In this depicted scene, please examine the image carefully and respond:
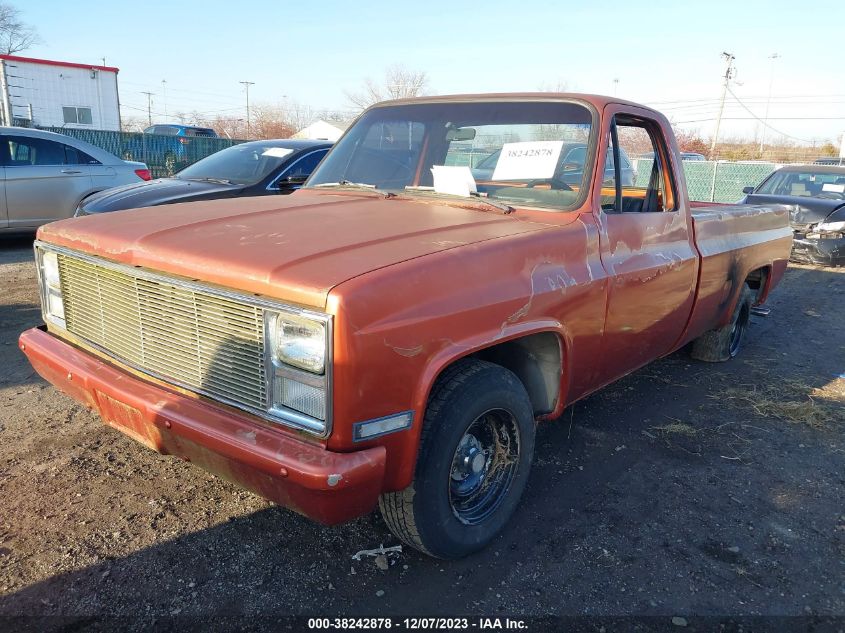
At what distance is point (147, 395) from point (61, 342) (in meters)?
0.85

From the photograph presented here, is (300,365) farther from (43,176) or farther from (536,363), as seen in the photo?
(43,176)

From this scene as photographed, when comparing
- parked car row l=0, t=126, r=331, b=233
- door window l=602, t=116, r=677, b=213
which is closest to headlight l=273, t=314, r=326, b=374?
door window l=602, t=116, r=677, b=213

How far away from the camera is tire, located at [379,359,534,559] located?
2389mm

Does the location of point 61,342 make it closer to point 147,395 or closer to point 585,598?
point 147,395

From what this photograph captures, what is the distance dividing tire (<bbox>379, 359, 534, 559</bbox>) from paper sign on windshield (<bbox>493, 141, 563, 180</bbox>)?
1148mm

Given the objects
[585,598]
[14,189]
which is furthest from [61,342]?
[14,189]

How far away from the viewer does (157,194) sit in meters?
6.61

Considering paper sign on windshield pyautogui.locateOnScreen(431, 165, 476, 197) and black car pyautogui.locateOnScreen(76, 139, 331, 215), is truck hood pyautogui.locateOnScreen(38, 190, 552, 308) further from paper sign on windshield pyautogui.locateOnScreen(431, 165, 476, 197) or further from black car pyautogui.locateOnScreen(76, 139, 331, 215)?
black car pyautogui.locateOnScreen(76, 139, 331, 215)

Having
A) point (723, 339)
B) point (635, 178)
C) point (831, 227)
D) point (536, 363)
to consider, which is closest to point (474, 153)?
point (635, 178)

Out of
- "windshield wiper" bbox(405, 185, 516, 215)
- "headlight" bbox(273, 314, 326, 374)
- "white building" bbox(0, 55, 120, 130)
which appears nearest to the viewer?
"headlight" bbox(273, 314, 326, 374)

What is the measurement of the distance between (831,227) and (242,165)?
8569 mm

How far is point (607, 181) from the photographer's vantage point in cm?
329

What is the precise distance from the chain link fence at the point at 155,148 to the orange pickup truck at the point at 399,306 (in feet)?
54.8

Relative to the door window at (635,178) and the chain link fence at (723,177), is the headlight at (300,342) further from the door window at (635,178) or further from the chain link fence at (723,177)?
the chain link fence at (723,177)
